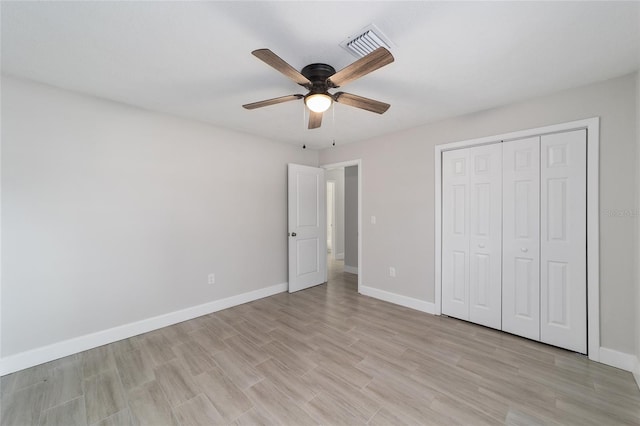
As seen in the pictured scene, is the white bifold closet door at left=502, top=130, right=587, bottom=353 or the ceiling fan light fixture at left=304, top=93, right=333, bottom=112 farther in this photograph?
the white bifold closet door at left=502, top=130, right=587, bottom=353

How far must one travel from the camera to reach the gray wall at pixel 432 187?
2.08 m

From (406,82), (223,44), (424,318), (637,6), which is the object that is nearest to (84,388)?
(223,44)

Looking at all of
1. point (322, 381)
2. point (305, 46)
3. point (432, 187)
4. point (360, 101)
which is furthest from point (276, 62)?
point (432, 187)

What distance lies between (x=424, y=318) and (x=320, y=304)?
136cm

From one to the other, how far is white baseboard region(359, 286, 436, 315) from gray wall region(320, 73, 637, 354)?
2.5 inches

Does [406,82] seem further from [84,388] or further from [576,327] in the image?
[84,388]

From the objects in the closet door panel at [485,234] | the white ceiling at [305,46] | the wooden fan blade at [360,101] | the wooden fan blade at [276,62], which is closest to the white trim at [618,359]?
the closet door panel at [485,234]

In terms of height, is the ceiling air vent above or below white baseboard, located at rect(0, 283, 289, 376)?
above

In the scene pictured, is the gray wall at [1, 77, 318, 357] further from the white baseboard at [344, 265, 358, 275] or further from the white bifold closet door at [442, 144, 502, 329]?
the white bifold closet door at [442, 144, 502, 329]

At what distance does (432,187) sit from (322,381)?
251 cm

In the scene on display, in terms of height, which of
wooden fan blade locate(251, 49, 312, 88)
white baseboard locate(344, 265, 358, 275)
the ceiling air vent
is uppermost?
the ceiling air vent

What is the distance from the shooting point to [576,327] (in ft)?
7.54

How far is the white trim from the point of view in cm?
202

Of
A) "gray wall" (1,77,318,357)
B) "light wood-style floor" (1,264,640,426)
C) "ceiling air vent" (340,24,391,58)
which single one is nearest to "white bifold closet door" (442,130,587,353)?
"light wood-style floor" (1,264,640,426)
